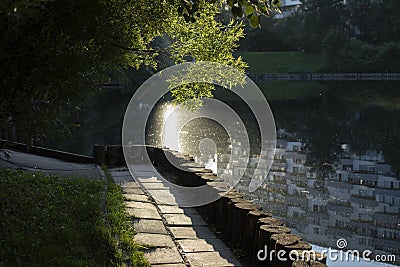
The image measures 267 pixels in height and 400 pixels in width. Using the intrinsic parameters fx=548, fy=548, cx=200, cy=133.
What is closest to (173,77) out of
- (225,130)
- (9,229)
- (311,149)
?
(9,229)

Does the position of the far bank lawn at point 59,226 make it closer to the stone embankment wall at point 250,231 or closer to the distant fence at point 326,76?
the stone embankment wall at point 250,231

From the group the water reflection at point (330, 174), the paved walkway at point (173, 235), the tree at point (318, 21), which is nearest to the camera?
the paved walkway at point (173, 235)

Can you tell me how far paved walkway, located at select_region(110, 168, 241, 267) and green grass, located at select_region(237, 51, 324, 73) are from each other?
6434 cm

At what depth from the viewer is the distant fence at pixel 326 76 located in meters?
62.7

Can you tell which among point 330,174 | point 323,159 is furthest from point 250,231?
point 323,159

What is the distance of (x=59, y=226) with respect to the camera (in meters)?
6.09

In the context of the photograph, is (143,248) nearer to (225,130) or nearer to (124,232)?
(124,232)

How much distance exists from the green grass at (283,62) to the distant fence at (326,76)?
1.48 m

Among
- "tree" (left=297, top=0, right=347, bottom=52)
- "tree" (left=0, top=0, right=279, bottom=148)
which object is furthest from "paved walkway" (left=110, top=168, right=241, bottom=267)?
"tree" (left=297, top=0, right=347, bottom=52)

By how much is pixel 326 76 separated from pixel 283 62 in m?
9.49

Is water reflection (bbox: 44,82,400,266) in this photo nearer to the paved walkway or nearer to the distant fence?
the paved walkway

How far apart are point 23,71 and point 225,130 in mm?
20049

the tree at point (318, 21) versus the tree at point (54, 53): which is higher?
the tree at point (318, 21)

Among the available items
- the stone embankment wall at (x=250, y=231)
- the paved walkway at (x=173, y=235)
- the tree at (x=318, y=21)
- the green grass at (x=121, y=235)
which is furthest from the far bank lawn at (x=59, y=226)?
the tree at (x=318, y=21)
